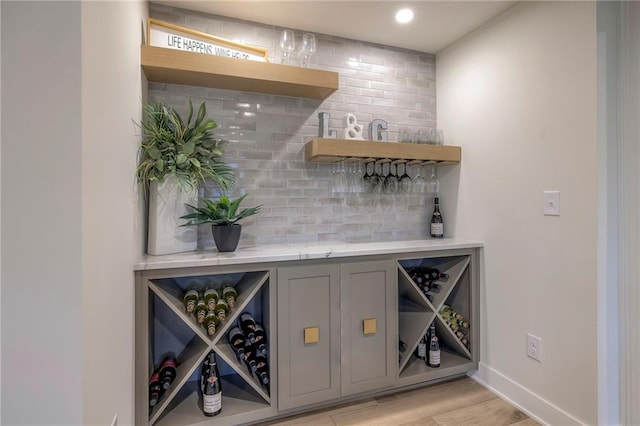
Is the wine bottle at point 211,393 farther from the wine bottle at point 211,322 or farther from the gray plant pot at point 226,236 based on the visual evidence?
the gray plant pot at point 226,236

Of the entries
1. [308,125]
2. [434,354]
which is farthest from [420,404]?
[308,125]

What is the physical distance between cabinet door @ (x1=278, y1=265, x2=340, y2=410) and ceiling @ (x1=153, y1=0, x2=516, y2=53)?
5.13ft

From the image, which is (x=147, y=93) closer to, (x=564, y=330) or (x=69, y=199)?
(x=69, y=199)

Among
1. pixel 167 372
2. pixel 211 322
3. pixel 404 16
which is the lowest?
pixel 167 372

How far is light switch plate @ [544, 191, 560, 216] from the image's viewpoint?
63.6 inches

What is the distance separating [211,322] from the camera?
1595 millimetres

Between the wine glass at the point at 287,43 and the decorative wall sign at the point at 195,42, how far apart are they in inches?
4.6

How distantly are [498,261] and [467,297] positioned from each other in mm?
337

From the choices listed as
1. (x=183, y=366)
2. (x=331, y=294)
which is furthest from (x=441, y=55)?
(x=183, y=366)

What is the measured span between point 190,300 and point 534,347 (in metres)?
1.90

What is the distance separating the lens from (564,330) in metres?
1.59

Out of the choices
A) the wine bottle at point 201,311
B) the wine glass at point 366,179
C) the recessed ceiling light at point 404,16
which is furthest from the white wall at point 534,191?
the wine bottle at point 201,311

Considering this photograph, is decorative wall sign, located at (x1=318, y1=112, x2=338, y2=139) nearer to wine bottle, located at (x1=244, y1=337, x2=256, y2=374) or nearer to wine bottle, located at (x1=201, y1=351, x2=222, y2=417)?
wine bottle, located at (x1=244, y1=337, x2=256, y2=374)

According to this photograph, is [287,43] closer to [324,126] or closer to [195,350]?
[324,126]
